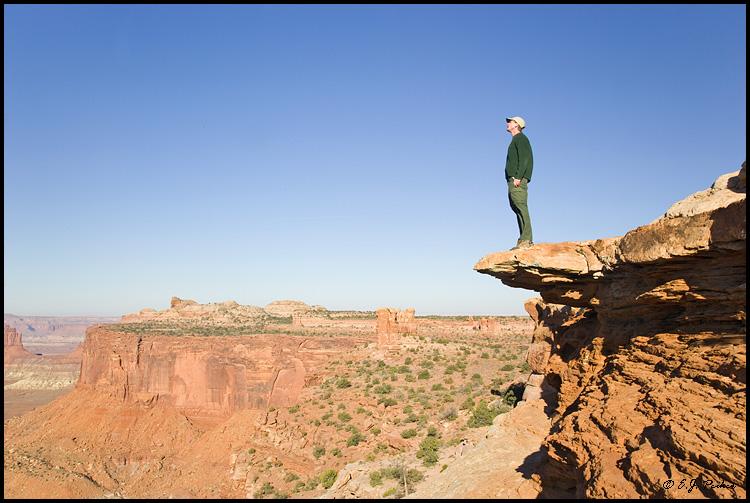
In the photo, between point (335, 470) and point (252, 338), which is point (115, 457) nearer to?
point (252, 338)

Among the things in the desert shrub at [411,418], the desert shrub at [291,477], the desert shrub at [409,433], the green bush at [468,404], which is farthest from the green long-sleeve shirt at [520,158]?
the desert shrub at [291,477]

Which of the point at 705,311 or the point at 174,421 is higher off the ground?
the point at 705,311

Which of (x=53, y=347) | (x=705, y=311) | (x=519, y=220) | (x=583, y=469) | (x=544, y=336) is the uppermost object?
(x=519, y=220)

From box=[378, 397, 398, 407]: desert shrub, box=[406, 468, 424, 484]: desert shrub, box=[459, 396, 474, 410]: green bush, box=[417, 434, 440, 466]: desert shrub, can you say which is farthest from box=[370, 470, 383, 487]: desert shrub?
box=[378, 397, 398, 407]: desert shrub

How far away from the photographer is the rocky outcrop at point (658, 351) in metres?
5.67

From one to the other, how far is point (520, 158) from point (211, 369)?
3881 centimetres

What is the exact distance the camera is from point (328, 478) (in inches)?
1010

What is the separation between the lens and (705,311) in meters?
6.68

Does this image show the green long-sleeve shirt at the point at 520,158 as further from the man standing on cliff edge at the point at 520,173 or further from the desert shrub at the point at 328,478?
the desert shrub at the point at 328,478

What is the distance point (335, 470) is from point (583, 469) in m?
21.5

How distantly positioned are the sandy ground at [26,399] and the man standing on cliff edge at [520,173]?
3030 inches

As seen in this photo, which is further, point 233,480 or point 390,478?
point 233,480

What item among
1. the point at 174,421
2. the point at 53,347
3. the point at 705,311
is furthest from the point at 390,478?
the point at 53,347

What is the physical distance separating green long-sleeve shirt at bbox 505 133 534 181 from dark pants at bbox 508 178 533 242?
14 cm
